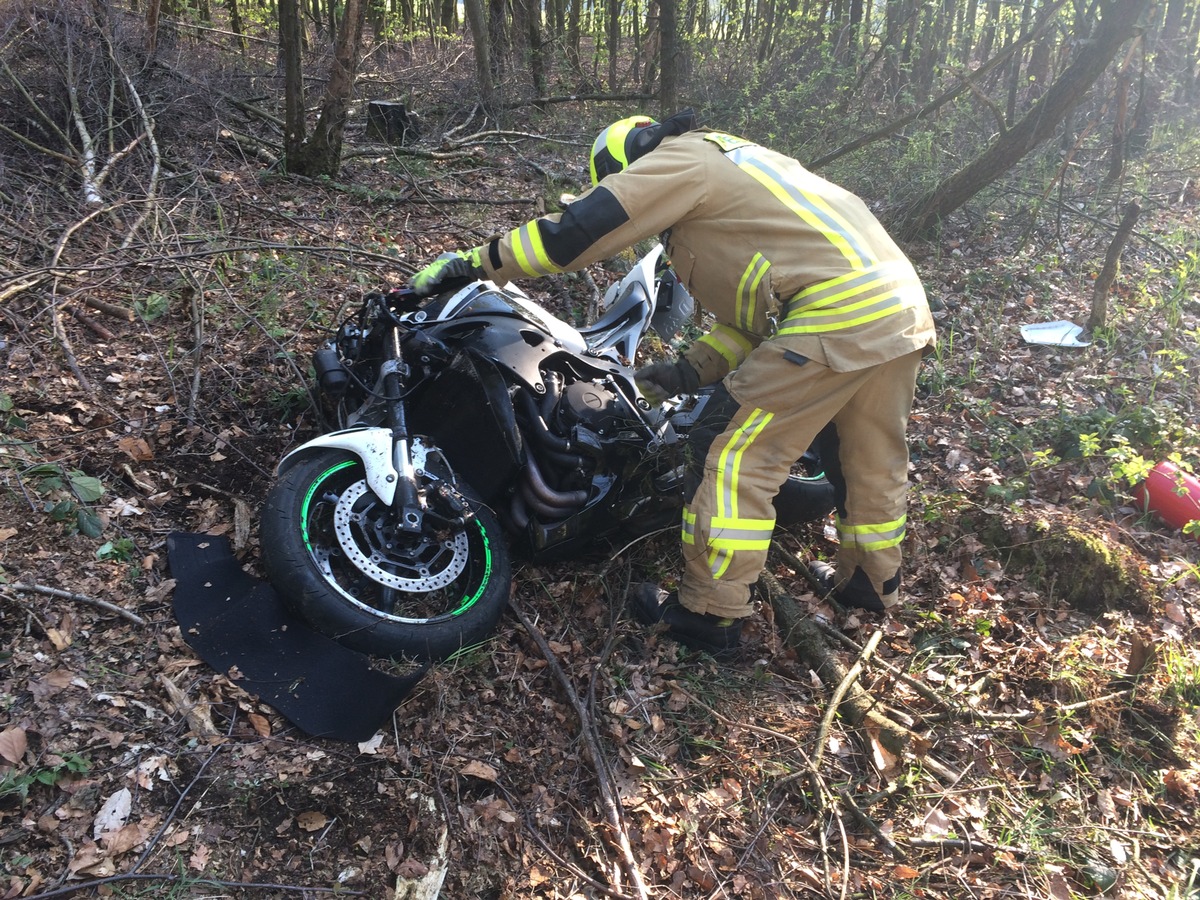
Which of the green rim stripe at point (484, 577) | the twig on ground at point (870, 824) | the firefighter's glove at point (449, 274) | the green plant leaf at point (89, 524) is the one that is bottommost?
the twig on ground at point (870, 824)

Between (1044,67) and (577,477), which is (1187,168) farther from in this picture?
(577,477)

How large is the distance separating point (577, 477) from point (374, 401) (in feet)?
2.78

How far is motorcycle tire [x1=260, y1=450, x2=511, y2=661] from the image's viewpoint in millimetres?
2715

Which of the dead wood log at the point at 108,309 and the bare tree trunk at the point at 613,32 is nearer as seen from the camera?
the dead wood log at the point at 108,309

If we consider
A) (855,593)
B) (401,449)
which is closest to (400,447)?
(401,449)

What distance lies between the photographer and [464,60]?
11.0 m

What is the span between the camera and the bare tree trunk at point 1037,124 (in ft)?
20.6

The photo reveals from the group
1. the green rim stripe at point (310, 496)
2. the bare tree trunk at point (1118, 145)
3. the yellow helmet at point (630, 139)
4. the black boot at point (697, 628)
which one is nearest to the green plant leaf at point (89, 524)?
the green rim stripe at point (310, 496)

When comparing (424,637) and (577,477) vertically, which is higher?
(577,477)

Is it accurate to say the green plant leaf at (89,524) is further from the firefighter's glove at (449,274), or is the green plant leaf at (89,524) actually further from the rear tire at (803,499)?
the rear tire at (803,499)

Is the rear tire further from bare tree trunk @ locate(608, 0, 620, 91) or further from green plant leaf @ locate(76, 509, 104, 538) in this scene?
bare tree trunk @ locate(608, 0, 620, 91)

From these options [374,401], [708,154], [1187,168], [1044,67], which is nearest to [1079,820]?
[708,154]

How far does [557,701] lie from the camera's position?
3.02 metres

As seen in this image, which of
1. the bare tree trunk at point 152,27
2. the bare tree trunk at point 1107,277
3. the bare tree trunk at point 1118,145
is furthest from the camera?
the bare tree trunk at point 1118,145
